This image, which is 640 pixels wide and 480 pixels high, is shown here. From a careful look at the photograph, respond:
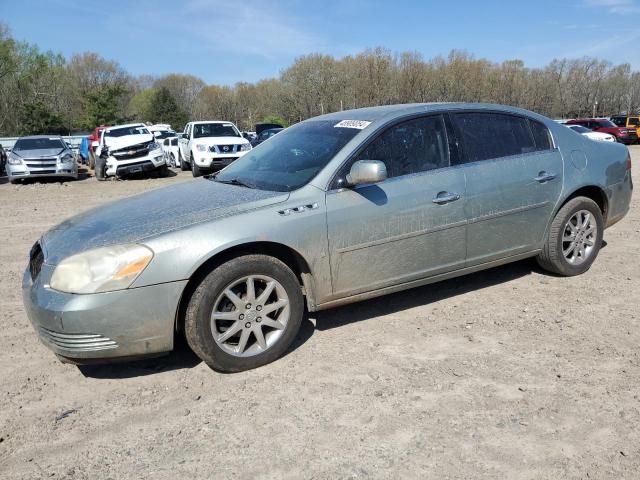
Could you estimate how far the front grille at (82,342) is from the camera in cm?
304

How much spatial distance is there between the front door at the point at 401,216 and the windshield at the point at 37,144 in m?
16.2

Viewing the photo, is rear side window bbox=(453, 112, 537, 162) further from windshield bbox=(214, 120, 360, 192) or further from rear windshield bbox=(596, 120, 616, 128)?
rear windshield bbox=(596, 120, 616, 128)

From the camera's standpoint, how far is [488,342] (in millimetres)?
3719

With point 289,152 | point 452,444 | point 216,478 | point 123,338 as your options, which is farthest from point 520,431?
point 289,152

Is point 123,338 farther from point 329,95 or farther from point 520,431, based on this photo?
point 329,95

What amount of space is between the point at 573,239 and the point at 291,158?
267 centimetres

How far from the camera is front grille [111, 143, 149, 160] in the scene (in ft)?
55.4

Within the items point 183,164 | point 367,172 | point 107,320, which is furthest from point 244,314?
point 183,164

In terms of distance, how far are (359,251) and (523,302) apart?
5.39 ft

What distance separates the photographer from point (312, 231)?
11.5ft

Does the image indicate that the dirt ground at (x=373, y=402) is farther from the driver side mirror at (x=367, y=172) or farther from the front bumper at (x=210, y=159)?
the front bumper at (x=210, y=159)

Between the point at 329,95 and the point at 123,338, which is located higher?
the point at 329,95

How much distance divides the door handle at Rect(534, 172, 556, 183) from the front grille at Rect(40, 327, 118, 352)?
3457mm

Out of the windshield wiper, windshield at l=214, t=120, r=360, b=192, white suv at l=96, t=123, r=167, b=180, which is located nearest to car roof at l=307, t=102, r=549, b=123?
windshield at l=214, t=120, r=360, b=192
